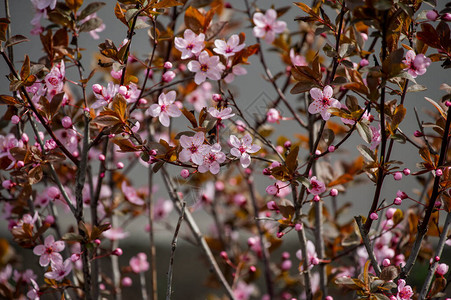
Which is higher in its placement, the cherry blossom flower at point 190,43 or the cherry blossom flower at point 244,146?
the cherry blossom flower at point 190,43

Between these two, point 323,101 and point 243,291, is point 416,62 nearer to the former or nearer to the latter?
point 323,101

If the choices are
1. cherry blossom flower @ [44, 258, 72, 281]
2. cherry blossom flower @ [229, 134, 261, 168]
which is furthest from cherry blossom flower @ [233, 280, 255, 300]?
cherry blossom flower @ [229, 134, 261, 168]

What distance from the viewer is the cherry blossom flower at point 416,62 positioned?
882 millimetres

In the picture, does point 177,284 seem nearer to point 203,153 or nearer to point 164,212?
point 164,212

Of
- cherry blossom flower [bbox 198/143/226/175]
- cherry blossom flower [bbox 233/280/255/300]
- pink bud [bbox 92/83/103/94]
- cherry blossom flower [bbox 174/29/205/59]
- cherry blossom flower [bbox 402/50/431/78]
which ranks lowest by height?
cherry blossom flower [bbox 233/280/255/300]

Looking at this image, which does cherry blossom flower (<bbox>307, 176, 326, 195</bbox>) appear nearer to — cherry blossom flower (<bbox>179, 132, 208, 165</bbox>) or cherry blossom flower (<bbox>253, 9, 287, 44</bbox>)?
cherry blossom flower (<bbox>179, 132, 208, 165</bbox>)

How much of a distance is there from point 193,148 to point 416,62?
0.51m

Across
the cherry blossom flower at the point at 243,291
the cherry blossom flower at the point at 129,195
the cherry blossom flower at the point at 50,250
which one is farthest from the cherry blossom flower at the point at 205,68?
the cherry blossom flower at the point at 243,291

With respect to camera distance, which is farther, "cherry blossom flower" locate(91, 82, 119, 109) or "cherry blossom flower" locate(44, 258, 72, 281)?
"cherry blossom flower" locate(44, 258, 72, 281)

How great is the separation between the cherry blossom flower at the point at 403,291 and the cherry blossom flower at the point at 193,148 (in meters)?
0.50

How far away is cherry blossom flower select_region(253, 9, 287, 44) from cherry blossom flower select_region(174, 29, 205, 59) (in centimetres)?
19

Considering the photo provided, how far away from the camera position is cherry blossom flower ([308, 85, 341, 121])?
0.89 meters

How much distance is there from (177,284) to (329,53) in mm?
1948

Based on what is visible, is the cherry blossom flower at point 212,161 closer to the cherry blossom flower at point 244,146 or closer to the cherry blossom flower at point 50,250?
the cherry blossom flower at point 244,146
